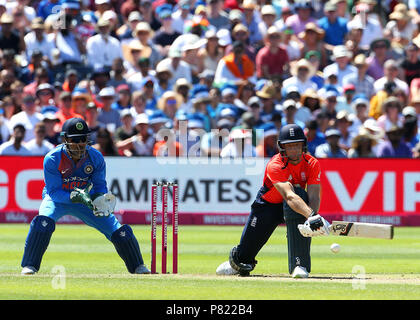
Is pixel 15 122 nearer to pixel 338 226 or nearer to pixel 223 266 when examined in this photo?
pixel 223 266

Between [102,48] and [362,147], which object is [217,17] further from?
[362,147]

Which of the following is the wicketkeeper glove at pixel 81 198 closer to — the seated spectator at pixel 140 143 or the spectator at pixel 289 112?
the seated spectator at pixel 140 143

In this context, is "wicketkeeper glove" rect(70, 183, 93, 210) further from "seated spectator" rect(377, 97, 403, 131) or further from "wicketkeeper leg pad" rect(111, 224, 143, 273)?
"seated spectator" rect(377, 97, 403, 131)

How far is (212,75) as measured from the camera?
23.3 m

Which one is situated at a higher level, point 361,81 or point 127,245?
point 361,81

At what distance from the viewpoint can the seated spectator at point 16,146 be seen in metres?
20.6

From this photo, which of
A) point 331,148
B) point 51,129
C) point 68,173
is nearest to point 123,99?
point 51,129

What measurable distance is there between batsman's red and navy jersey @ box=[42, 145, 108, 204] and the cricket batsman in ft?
5.88

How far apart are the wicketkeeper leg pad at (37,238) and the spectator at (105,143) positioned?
8287 millimetres

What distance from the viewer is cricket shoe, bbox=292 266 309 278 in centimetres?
1200

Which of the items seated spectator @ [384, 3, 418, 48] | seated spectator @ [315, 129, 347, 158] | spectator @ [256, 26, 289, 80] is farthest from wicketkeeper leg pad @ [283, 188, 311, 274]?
seated spectator @ [384, 3, 418, 48]

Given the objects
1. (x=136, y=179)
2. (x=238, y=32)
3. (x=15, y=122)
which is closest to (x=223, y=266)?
(x=136, y=179)

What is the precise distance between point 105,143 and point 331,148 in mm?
4353

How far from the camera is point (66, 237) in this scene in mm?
17969
